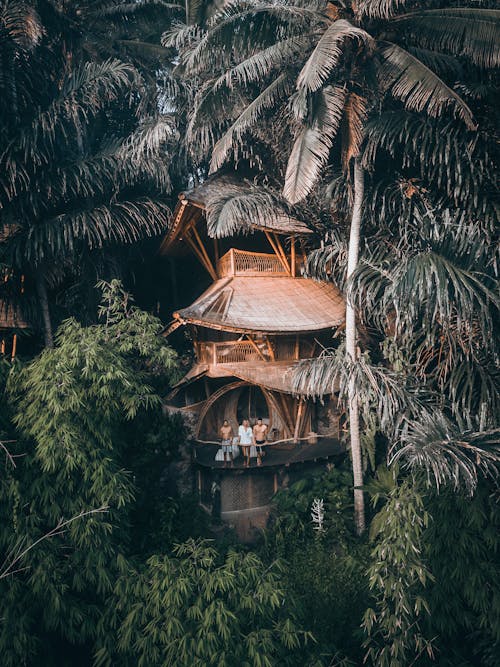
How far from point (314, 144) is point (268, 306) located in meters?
4.46

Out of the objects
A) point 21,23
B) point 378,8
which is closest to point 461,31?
point 378,8

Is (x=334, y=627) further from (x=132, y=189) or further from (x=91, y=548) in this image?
(x=132, y=189)

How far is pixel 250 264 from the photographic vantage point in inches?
514

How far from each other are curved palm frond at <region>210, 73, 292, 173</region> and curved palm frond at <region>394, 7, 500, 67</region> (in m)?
2.37

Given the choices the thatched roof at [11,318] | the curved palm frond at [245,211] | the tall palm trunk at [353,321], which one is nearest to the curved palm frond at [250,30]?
the curved palm frond at [245,211]

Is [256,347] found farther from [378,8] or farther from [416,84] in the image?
[378,8]

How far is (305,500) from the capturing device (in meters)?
10.9

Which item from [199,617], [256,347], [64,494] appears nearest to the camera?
[199,617]

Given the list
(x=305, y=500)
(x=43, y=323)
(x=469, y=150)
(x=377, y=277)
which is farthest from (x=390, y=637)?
(x=43, y=323)

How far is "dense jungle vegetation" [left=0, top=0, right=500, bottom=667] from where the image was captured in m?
7.02

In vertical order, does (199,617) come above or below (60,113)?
below

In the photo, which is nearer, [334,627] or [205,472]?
[334,627]

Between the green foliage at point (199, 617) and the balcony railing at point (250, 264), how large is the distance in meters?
7.68

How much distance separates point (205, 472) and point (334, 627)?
17.1 feet
